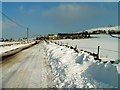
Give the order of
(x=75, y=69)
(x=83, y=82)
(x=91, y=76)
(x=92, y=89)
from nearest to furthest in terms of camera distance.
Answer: (x=92, y=89), (x=83, y=82), (x=91, y=76), (x=75, y=69)

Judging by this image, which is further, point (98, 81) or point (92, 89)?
point (98, 81)

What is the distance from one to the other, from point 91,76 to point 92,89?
7.52ft

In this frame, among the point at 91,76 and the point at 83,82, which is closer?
the point at 83,82

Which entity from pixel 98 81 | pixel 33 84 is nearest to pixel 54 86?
pixel 33 84

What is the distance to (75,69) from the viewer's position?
506 inches

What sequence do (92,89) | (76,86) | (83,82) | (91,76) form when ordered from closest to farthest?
1. (92,89)
2. (76,86)
3. (83,82)
4. (91,76)

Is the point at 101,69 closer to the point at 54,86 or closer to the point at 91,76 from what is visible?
the point at 91,76

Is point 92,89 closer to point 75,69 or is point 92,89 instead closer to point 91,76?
point 91,76

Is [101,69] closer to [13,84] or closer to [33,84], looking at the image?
[33,84]

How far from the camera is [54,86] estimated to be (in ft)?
29.7

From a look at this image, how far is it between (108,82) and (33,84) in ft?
9.84

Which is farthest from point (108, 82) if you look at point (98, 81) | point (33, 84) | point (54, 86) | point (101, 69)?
point (33, 84)

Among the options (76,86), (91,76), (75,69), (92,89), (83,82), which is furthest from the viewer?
(75,69)

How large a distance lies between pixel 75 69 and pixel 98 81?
11.5 feet
